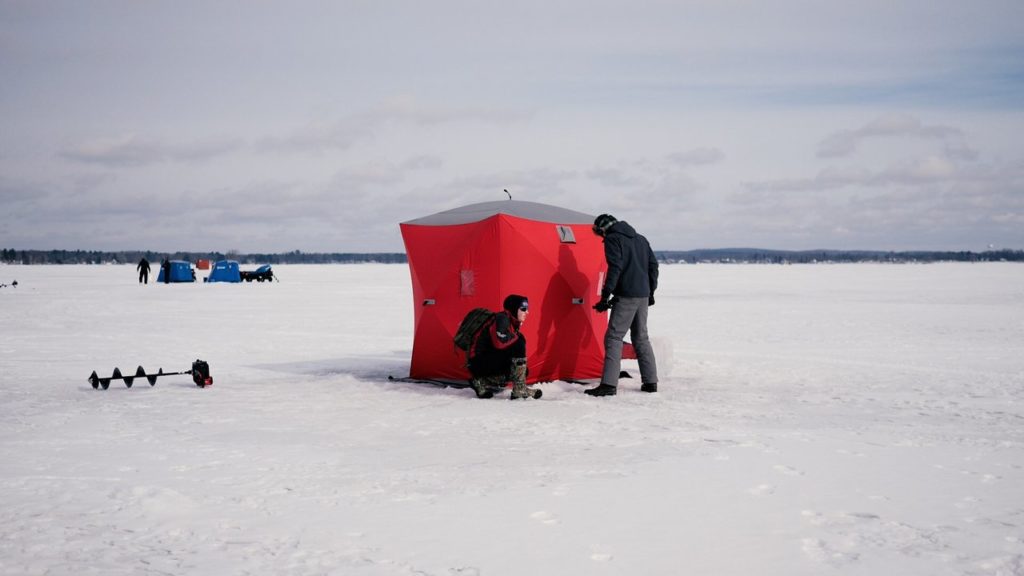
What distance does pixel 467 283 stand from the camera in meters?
10.4

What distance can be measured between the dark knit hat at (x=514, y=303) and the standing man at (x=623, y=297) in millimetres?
854

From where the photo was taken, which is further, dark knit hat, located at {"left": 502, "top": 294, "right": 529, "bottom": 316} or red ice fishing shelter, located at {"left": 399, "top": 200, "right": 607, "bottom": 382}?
red ice fishing shelter, located at {"left": 399, "top": 200, "right": 607, "bottom": 382}

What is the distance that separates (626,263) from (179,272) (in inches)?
1583

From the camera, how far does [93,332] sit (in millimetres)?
17422

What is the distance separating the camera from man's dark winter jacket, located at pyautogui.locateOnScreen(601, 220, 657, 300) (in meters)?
9.49

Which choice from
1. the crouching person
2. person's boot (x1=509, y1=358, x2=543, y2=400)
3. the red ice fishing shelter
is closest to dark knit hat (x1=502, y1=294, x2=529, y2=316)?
the crouching person

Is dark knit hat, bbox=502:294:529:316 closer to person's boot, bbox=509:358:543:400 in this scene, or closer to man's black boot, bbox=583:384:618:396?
person's boot, bbox=509:358:543:400

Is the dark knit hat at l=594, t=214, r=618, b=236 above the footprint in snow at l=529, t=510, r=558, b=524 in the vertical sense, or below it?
above

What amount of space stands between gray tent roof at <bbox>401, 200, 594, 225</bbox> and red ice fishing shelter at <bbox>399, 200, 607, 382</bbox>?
0.6 inches

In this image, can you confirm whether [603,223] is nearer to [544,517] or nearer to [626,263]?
[626,263]

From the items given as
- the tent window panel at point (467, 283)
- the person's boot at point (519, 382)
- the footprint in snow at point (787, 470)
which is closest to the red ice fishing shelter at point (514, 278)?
the tent window panel at point (467, 283)

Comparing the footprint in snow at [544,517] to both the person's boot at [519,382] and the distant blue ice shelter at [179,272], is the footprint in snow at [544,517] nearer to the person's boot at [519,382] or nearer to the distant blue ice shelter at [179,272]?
the person's boot at [519,382]

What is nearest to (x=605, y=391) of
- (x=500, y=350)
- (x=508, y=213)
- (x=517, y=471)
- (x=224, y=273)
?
(x=500, y=350)

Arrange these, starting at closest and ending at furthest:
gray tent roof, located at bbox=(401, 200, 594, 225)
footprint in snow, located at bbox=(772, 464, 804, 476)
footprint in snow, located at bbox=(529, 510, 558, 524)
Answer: footprint in snow, located at bbox=(529, 510, 558, 524), footprint in snow, located at bbox=(772, 464, 804, 476), gray tent roof, located at bbox=(401, 200, 594, 225)
